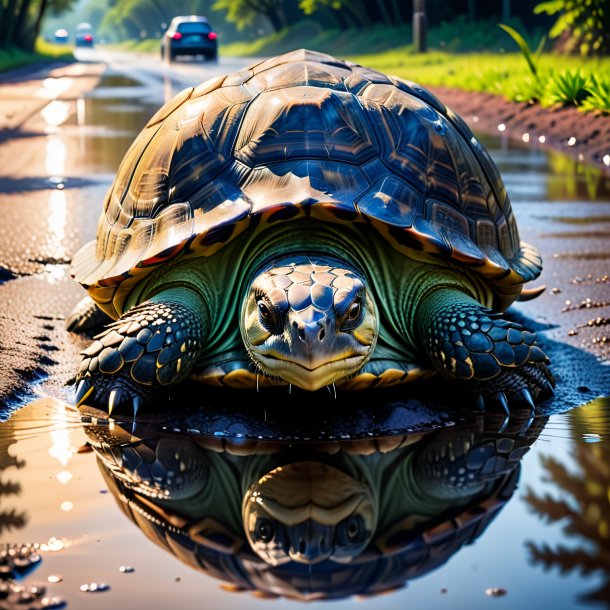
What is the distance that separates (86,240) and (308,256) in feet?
13.0

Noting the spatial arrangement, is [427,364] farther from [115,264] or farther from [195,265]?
[115,264]

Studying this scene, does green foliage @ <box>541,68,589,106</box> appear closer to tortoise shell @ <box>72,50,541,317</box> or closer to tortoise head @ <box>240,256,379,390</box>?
tortoise shell @ <box>72,50,541,317</box>

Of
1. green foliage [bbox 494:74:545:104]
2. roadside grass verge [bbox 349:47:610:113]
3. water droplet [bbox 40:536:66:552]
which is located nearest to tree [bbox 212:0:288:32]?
roadside grass verge [bbox 349:47:610:113]

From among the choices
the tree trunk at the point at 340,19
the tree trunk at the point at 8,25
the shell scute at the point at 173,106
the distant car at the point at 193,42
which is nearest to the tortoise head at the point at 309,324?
the shell scute at the point at 173,106

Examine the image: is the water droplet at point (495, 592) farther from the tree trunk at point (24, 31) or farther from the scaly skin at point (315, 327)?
the tree trunk at point (24, 31)

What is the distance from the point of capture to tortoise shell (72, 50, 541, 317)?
3975 mm

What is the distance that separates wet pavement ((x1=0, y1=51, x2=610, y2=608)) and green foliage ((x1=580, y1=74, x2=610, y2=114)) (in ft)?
25.1

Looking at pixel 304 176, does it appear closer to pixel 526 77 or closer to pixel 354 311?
pixel 354 311

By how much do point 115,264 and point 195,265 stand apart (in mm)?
467

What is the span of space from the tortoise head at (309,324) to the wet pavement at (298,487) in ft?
0.94

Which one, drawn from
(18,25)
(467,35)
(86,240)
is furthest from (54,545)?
(18,25)

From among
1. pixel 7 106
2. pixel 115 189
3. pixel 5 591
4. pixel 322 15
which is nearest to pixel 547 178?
pixel 115 189

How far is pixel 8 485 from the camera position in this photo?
3.22m

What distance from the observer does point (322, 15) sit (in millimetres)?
59375
